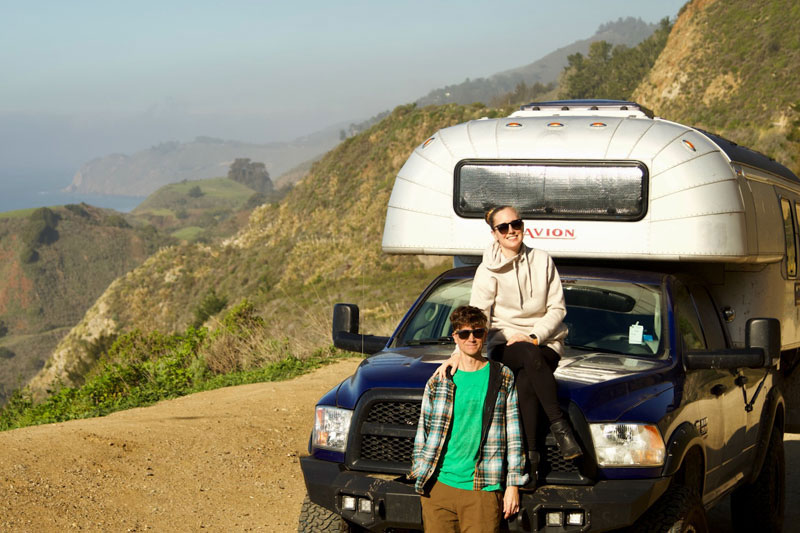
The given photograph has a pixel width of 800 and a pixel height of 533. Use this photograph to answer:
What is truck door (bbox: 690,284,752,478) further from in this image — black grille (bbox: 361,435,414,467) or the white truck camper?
black grille (bbox: 361,435,414,467)

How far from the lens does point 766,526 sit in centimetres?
671

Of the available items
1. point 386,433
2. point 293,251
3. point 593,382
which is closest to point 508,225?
point 593,382

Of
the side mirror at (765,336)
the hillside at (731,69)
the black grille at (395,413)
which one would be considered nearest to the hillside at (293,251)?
the hillside at (731,69)

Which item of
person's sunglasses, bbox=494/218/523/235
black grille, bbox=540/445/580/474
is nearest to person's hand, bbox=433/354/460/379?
black grille, bbox=540/445/580/474

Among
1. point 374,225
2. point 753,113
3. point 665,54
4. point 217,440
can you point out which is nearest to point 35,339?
point 374,225

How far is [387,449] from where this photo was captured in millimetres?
4680

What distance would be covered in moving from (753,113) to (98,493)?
5218 centimetres

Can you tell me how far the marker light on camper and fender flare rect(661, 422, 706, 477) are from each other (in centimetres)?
208

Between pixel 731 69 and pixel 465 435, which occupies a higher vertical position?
pixel 731 69

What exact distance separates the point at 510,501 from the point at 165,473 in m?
4.58

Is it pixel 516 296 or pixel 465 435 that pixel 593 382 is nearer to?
pixel 516 296

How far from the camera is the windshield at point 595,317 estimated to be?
5.67 metres

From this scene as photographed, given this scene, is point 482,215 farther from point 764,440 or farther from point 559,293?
point 764,440

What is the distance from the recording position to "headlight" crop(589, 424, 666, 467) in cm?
454
